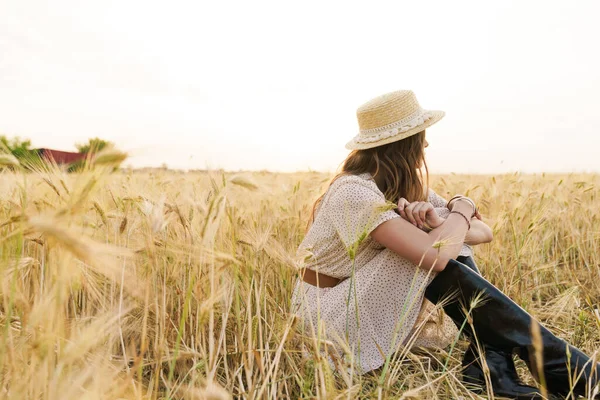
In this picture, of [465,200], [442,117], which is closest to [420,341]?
[465,200]

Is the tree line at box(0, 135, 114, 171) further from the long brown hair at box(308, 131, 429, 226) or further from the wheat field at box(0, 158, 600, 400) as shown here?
the long brown hair at box(308, 131, 429, 226)

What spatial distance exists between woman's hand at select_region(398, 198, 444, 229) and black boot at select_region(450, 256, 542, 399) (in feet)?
1.39

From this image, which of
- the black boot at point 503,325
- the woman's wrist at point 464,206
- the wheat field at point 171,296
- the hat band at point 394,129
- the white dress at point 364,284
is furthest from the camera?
the woman's wrist at point 464,206

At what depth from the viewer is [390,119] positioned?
1.76 m

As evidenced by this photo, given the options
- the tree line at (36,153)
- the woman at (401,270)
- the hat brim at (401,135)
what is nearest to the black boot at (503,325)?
the woman at (401,270)

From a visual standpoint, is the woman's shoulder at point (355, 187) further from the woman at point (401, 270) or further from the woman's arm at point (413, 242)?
the woman's arm at point (413, 242)

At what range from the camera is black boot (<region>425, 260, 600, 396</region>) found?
146cm

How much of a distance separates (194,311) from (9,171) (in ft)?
2.05

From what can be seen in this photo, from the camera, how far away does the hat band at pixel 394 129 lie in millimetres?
1724

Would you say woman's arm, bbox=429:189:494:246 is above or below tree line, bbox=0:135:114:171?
below

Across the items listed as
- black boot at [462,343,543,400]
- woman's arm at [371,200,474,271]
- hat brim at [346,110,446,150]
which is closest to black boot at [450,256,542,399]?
black boot at [462,343,543,400]

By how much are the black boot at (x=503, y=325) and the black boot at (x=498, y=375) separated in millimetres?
26

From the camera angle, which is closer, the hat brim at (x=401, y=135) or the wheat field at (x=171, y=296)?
the wheat field at (x=171, y=296)

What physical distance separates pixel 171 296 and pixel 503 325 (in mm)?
1036
